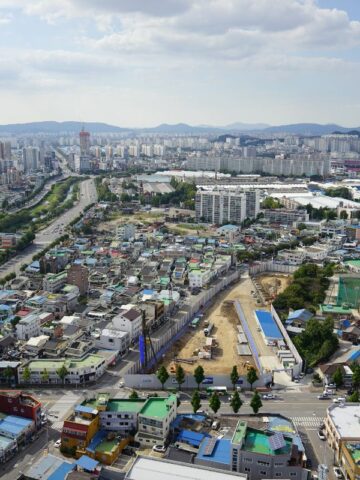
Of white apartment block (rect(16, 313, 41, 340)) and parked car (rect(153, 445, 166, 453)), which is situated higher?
white apartment block (rect(16, 313, 41, 340))

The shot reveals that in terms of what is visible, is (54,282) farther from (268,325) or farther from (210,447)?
(210,447)

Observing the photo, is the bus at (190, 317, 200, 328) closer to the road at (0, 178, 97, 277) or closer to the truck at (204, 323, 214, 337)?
the truck at (204, 323, 214, 337)

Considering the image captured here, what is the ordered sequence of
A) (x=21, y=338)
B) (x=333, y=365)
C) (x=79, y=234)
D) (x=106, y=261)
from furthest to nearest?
(x=79, y=234) < (x=106, y=261) < (x=21, y=338) < (x=333, y=365)

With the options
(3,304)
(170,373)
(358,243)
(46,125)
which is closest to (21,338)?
(3,304)

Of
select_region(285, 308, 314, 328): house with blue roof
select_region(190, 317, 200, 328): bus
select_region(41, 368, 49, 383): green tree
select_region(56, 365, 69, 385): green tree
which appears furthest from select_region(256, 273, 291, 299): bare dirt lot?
select_region(41, 368, 49, 383): green tree

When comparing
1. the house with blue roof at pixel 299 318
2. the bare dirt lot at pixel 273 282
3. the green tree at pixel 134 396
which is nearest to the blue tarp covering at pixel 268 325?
the house with blue roof at pixel 299 318

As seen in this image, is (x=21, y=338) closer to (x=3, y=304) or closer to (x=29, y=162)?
(x=3, y=304)
